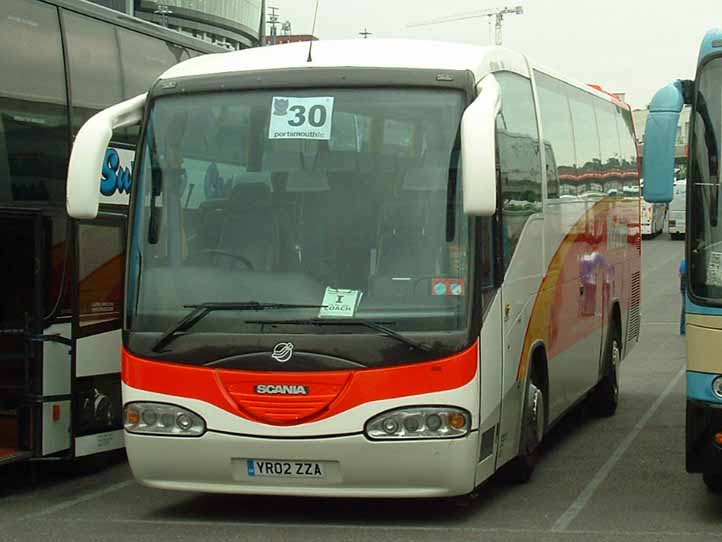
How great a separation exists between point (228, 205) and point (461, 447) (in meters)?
2.10

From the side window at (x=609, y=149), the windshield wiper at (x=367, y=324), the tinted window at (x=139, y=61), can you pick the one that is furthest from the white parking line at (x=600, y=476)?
the tinted window at (x=139, y=61)

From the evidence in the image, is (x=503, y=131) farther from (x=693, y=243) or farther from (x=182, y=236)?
(x=182, y=236)

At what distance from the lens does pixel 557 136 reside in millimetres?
11969

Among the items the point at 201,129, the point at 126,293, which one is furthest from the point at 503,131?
the point at 126,293

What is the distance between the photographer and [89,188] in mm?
8695

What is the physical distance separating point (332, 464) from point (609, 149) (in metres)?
7.38

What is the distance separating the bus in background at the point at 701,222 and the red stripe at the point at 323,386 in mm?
1335

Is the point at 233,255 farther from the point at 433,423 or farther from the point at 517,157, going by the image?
the point at 517,157

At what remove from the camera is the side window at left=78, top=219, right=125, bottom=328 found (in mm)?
11164

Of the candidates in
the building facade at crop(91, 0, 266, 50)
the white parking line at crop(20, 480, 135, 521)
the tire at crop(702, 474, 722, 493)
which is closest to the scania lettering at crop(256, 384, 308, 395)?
the white parking line at crop(20, 480, 135, 521)

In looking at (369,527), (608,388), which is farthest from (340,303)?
(608,388)

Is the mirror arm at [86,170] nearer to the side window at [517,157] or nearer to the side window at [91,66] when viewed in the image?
the side window at [91,66]

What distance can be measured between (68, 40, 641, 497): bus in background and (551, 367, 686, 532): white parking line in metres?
0.57

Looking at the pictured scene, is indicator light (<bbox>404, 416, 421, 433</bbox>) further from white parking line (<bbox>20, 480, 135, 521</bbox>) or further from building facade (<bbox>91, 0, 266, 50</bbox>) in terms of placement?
building facade (<bbox>91, 0, 266, 50</bbox>)
